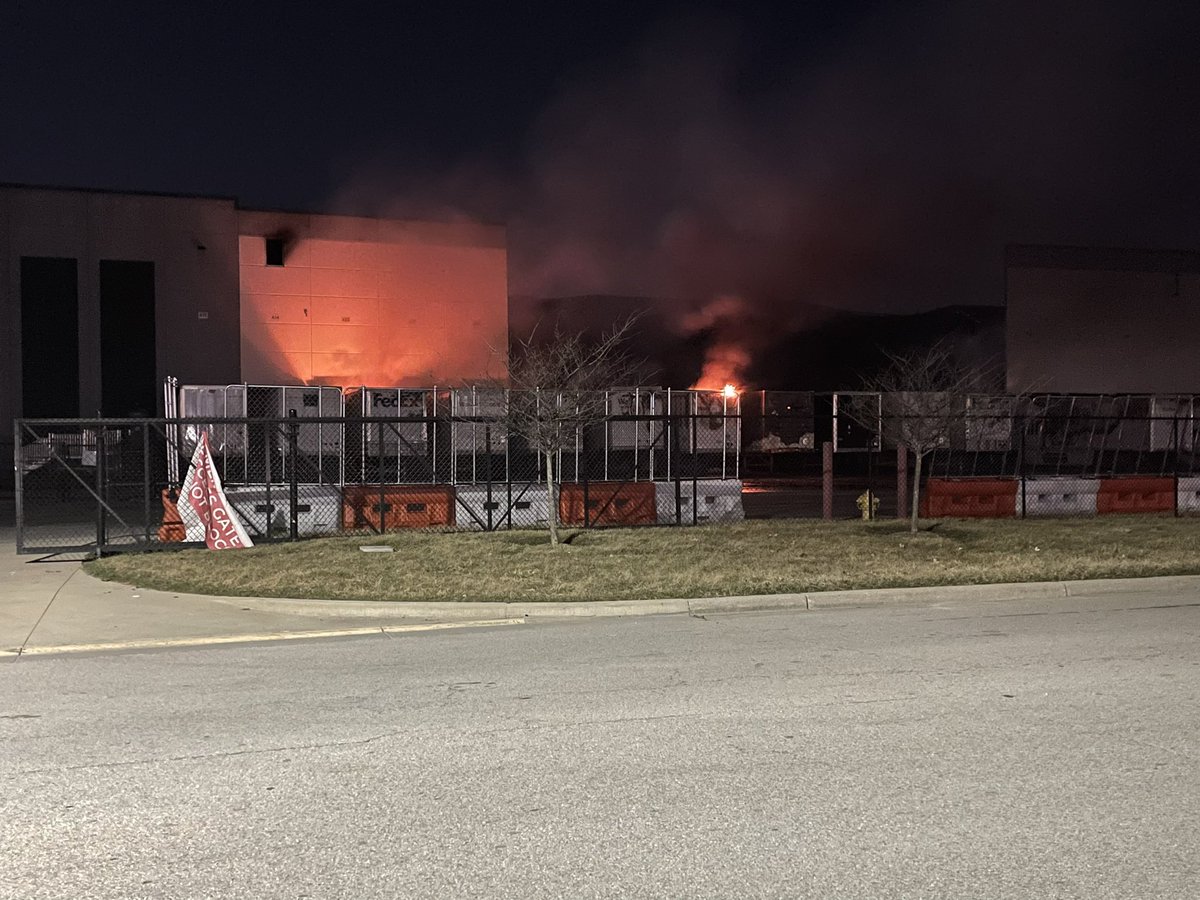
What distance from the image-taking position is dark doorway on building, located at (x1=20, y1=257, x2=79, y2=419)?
32125 mm

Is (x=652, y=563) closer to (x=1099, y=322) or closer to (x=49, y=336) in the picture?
(x=49, y=336)

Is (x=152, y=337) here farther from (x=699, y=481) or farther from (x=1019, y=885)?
(x=1019, y=885)

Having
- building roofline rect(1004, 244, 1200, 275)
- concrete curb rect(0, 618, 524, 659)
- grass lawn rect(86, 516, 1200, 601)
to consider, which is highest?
building roofline rect(1004, 244, 1200, 275)

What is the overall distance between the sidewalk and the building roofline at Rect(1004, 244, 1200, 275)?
30.3 meters

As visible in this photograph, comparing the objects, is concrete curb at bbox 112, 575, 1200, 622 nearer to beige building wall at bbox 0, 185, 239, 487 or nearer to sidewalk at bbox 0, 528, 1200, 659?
sidewalk at bbox 0, 528, 1200, 659

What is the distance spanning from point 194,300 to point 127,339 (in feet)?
8.10

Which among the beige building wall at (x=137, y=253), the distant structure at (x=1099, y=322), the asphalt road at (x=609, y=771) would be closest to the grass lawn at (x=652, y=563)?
the asphalt road at (x=609, y=771)

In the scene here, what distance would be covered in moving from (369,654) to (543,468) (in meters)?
13.2

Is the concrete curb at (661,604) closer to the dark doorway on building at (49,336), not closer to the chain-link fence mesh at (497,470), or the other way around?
the chain-link fence mesh at (497,470)

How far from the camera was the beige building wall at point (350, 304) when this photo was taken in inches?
1257

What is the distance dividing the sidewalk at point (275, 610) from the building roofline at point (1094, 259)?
30.3 meters

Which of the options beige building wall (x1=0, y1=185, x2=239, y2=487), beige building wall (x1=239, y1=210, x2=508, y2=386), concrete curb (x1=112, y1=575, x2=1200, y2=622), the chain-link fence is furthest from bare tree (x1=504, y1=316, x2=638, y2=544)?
beige building wall (x1=0, y1=185, x2=239, y2=487)

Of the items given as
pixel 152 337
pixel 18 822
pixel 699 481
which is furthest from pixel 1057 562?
pixel 152 337

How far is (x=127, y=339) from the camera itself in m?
32.5
